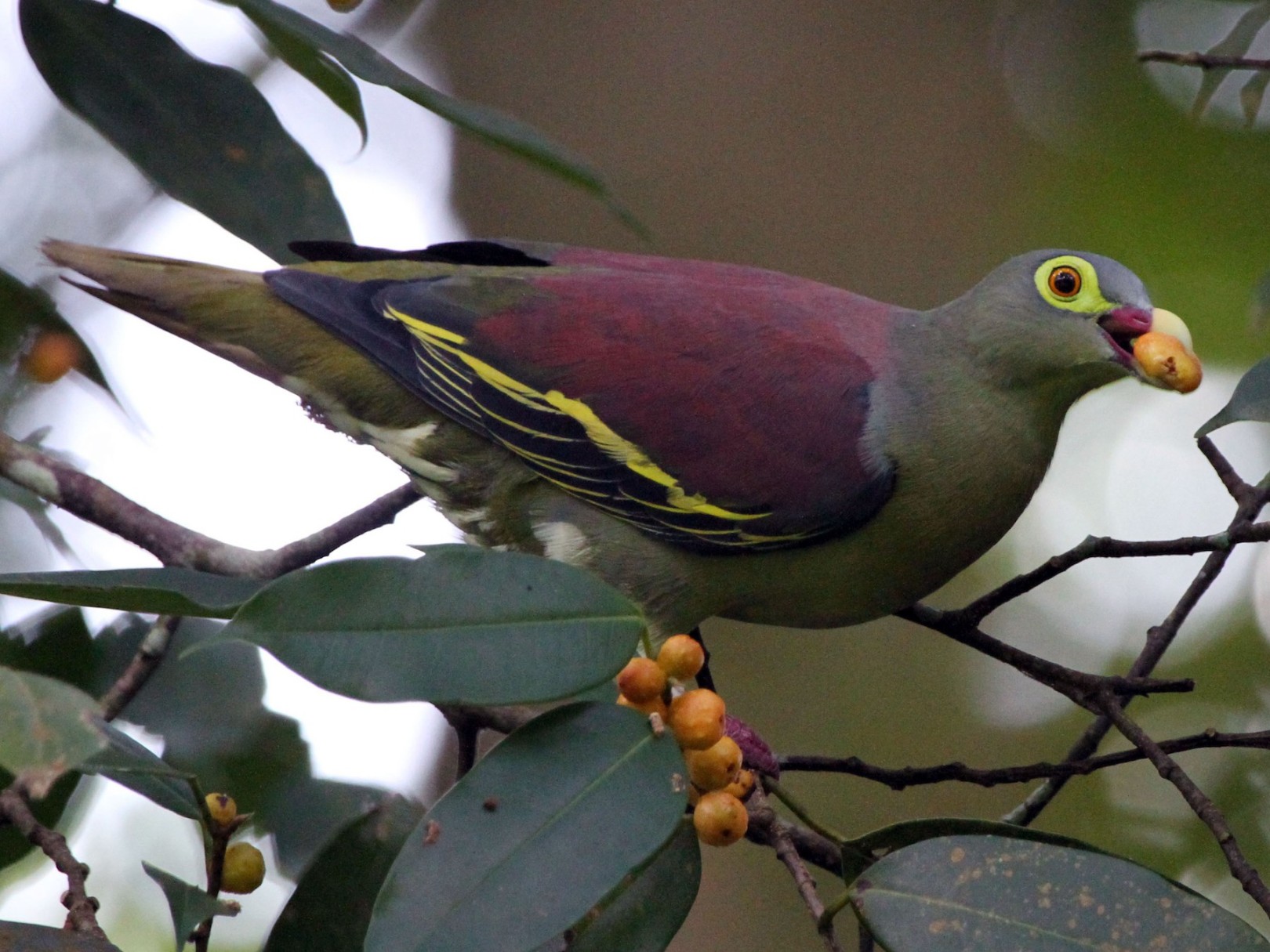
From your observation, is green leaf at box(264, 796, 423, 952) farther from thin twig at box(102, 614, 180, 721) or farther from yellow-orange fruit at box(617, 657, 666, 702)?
thin twig at box(102, 614, 180, 721)

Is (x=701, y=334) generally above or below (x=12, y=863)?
above

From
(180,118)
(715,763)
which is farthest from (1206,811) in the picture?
(180,118)

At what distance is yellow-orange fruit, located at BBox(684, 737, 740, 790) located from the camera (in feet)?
4.76

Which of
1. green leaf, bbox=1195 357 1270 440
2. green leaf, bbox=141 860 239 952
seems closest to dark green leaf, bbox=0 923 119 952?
green leaf, bbox=141 860 239 952

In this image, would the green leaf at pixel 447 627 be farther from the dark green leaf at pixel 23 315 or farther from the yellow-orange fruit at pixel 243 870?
the dark green leaf at pixel 23 315

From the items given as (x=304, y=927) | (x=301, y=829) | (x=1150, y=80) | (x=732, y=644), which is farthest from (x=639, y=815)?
(x=1150, y=80)

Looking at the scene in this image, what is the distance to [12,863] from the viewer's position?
1751 mm

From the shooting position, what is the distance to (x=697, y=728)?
4.67 feet

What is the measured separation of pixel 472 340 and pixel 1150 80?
127 inches

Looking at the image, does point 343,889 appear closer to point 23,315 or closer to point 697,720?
point 697,720

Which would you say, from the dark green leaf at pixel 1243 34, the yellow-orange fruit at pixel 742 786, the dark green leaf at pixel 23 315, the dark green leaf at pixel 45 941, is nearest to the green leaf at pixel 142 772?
the dark green leaf at pixel 45 941

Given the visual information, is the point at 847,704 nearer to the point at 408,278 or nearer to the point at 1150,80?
Answer: the point at 1150,80

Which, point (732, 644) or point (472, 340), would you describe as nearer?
point (472, 340)

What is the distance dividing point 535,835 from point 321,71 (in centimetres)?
117
